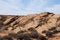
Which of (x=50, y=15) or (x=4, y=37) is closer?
(x=4, y=37)

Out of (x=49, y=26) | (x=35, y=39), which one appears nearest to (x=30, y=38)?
(x=35, y=39)

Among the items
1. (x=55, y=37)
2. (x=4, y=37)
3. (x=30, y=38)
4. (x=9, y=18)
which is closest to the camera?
(x=4, y=37)

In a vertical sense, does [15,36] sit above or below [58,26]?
below

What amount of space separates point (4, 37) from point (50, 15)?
1437 cm

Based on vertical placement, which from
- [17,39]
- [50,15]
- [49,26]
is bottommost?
[17,39]

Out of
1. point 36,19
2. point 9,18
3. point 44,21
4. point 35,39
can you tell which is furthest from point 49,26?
point 9,18

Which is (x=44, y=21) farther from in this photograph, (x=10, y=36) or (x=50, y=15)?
(x=10, y=36)

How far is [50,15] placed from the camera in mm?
30047

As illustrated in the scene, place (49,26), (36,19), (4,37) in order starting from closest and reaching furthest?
1. (4,37)
2. (49,26)
3. (36,19)

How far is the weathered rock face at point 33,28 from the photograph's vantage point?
18513 mm

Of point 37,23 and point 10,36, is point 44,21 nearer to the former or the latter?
point 37,23

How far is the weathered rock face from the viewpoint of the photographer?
1851 centimetres

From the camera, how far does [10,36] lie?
17.5 meters

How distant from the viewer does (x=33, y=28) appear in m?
25.8
